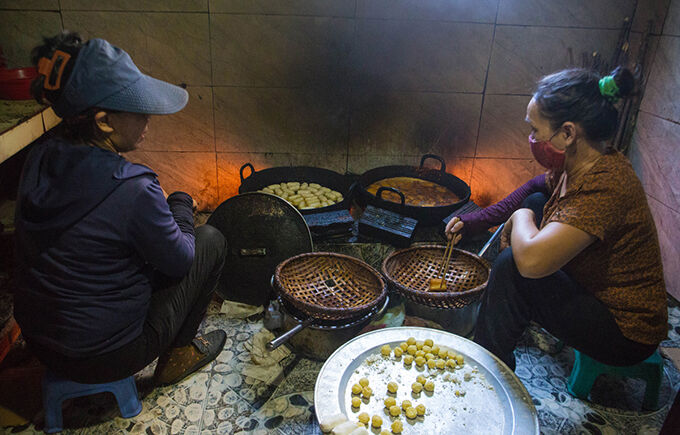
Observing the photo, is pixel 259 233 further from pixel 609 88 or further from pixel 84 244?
pixel 609 88

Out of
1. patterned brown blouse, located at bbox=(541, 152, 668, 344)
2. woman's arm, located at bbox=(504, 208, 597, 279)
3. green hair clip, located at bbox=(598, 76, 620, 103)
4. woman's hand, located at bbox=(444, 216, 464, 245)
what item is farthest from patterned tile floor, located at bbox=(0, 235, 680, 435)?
green hair clip, located at bbox=(598, 76, 620, 103)

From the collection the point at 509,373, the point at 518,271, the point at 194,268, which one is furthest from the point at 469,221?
the point at 194,268

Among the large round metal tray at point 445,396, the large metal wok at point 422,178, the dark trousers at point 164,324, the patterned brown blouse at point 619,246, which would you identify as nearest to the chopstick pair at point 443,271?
the large metal wok at point 422,178

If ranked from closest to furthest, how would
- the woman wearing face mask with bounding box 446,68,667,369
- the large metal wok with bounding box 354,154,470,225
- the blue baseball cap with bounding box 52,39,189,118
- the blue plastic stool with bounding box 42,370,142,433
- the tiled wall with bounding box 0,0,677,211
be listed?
the blue baseball cap with bounding box 52,39,189,118, the woman wearing face mask with bounding box 446,68,667,369, the blue plastic stool with bounding box 42,370,142,433, the large metal wok with bounding box 354,154,470,225, the tiled wall with bounding box 0,0,677,211

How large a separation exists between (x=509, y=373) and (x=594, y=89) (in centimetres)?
134

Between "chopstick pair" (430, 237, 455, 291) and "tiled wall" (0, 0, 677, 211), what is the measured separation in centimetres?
149

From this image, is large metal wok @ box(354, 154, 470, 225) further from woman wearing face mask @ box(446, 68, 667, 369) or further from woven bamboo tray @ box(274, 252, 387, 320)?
woman wearing face mask @ box(446, 68, 667, 369)

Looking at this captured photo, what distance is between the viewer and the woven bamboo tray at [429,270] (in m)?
3.05

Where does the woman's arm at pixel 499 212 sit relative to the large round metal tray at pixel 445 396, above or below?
above

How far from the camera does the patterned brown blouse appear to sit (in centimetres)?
202

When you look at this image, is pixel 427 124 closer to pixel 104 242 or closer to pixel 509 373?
pixel 509 373

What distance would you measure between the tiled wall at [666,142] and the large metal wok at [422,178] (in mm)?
1539

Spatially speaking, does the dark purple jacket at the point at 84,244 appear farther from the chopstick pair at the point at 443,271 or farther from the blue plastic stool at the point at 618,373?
the blue plastic stool at the point at 618,373

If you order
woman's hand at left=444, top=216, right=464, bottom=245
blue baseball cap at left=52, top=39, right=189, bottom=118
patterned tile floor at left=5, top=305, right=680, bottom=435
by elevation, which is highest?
blue baseball cap at left=52, top=39, right=189, bottom=118
